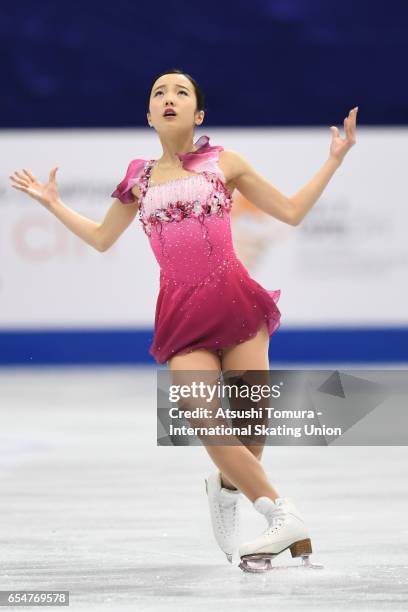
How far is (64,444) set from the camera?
555 cm

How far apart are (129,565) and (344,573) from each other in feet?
1.82

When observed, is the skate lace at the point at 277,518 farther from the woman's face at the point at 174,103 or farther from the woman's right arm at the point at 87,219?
the woman's face at the point at 174,103

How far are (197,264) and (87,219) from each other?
41 cm

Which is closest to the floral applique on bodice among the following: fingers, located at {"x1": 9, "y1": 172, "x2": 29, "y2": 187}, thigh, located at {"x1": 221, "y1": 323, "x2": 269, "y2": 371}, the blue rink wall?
thigh, located at {"x1": 221, "y1": 323, "x2": 269, "y2": 371}

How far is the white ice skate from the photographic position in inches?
124

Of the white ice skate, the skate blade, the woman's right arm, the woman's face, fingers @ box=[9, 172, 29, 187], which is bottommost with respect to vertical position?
the skate blade

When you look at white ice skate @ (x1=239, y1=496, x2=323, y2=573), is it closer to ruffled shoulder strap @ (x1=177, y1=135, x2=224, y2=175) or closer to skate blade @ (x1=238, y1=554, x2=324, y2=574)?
skate blade @ (x1=238, y1=554, x2=324, y2=574)

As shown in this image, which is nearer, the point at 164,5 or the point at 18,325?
the point at 18,325


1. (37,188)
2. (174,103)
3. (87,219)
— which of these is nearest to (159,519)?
(87,219)

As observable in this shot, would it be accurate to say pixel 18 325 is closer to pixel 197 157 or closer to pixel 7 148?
pixel 7 148

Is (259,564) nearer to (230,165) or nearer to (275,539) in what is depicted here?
(275,539)

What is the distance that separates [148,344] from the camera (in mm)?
8727

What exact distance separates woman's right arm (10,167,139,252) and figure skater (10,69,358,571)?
0.19ft

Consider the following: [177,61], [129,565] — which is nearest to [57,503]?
[129,565]
